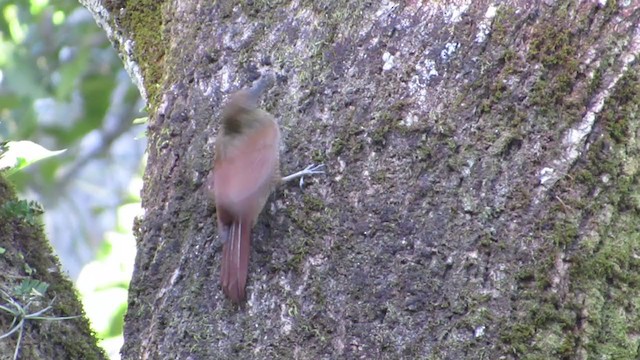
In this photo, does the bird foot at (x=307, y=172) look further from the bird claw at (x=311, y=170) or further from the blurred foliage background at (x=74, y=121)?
the blurred foliage background at (x=74, y=121)

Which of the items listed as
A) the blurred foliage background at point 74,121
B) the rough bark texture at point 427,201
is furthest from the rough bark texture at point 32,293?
the blurred foliage background at point 74,121

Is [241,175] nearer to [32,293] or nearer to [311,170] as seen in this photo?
[311,170]

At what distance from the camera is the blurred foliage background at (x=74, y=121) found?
556 centimetres

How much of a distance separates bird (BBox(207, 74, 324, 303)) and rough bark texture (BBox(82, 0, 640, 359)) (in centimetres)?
4

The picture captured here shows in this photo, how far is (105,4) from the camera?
331 cm

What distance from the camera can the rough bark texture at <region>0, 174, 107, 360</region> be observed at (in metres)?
2.40

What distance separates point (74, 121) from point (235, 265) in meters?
5.01

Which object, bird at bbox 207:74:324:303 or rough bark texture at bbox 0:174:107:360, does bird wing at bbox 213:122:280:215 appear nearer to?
bird at bbox 207:74:324:303

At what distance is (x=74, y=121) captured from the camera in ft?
23.2

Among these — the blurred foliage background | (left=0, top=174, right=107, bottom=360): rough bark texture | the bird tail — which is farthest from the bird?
the blurred foliage background

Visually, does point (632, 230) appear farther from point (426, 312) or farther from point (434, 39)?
point (434, 39)

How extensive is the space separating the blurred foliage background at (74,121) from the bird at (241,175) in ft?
6.12

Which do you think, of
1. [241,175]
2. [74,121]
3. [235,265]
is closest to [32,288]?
[235,265]

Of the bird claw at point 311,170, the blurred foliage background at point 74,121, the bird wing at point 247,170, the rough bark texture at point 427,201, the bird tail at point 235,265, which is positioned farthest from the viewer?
the blurred foliage background at point 74,121
